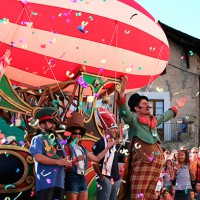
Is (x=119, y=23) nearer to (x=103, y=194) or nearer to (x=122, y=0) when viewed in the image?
(x=122, y=0)

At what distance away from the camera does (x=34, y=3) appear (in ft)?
27.6

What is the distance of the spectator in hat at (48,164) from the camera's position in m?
6.13

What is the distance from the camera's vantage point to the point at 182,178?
28.7 feet

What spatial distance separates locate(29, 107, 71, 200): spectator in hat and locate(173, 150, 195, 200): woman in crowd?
302 cm

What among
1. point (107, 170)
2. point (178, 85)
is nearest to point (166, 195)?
point (107, 170)

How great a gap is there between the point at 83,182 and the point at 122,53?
3404 mm

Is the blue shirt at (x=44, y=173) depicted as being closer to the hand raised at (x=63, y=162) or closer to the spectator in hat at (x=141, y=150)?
the hand raised at (x=63, y=162)

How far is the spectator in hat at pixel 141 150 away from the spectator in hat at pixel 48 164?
144cm

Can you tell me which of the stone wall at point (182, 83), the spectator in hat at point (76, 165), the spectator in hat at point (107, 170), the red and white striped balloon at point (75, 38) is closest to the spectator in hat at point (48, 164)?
the spectator in hat at point (76, 165)

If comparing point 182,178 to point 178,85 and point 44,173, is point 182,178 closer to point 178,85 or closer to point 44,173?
point 44,173

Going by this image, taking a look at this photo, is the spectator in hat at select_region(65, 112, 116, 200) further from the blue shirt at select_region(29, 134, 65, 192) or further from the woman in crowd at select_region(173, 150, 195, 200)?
the woman in crowd at select_region(173, 150, 195, 200)

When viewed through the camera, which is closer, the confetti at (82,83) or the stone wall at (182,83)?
the confetti at (82,83)

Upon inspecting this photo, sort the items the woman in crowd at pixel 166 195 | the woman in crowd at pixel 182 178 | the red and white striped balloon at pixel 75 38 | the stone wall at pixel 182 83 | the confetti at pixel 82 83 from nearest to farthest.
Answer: the red and white striped balloon at pixel 75 38, the woman in crowd at pixel 182 178, the confetti at pixel 82 83, the woman in crowd at pixel 166 195, the stone wall at pixel 182 83

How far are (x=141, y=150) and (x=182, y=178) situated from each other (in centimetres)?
153
